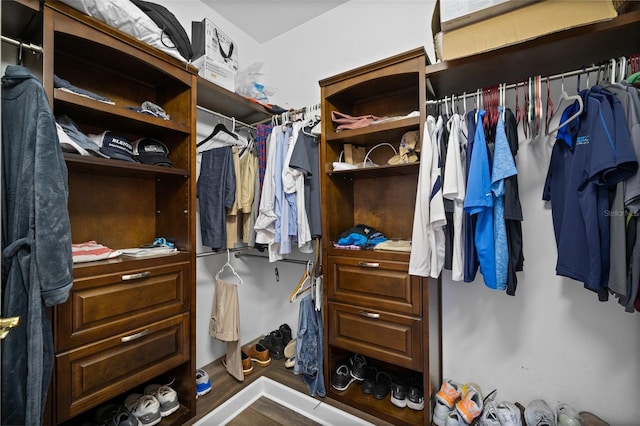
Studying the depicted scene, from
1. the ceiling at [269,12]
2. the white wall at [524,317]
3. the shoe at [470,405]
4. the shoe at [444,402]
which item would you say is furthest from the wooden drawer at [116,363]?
the ceiling at [269,12]

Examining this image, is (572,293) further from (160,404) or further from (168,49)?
(168,49)

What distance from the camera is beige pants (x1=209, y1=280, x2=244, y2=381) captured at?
1.79m

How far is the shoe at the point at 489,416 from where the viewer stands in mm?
1361

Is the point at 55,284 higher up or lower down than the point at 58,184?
lower down

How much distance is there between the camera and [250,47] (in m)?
2.44

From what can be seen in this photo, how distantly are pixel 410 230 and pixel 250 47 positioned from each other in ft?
6.93

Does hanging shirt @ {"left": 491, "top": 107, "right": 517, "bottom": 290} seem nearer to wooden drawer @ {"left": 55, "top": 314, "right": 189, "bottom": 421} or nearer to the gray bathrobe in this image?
wooden drawer @ {"left": 55, "top": 314, "right": 189, "bottom": 421}

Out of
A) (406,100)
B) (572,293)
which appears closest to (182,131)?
(406,100)

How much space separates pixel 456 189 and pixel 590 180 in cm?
45

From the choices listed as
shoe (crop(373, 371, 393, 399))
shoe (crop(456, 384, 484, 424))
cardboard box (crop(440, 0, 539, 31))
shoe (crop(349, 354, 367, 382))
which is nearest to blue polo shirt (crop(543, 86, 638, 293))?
cardboard box (crop(440, 0, 539, 31))

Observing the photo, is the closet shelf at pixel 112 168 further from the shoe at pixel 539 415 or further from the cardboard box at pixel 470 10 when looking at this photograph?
the shoe at pixel 539 415

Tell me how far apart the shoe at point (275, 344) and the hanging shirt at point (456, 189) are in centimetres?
148

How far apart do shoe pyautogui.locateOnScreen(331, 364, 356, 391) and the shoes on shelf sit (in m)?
0.57

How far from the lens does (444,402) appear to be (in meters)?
1.47
